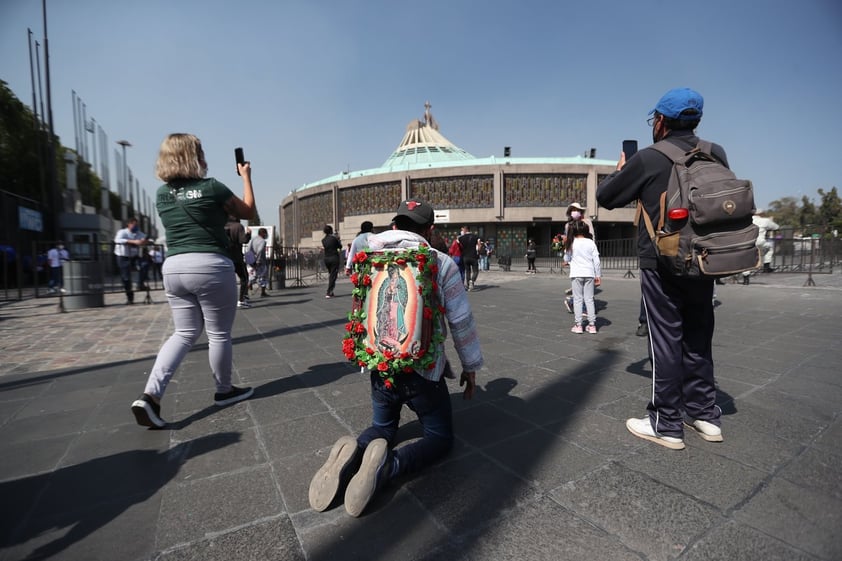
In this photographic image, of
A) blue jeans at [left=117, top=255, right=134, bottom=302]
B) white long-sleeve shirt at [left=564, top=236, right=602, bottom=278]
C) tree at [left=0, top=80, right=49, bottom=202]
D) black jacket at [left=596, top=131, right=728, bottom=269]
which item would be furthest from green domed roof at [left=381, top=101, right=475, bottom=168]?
black jacket at [left=596, top=131, right=728, bottom=269]

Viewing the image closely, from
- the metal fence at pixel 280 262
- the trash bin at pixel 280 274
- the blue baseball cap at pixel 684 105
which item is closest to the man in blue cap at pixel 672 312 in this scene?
the blue baseball cap at pixel 684 105

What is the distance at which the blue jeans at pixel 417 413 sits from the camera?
78.4 inches

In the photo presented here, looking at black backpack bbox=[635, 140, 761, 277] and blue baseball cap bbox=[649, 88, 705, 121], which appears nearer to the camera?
black backpack bbox=[635, 140, 761, 277]

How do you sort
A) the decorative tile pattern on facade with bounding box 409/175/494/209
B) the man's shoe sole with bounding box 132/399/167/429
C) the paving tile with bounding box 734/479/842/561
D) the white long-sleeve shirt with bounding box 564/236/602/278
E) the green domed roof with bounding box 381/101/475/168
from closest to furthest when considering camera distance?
1. the paving tile with bounding box 734/479/842/561
2. the man's shoe sole with bounding box 132/399/167/429
3. the white long-sleeve shirt with bounding box 564/236/602/278
4. the decorative tile pattern on facade with bounding box 409/175/494/209
5. the green domed roof with bounding box 381/101/475/168

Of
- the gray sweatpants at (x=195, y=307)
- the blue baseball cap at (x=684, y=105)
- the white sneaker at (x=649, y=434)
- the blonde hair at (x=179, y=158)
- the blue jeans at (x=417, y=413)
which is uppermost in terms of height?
the blue baseball cap at (x=684, y=105)

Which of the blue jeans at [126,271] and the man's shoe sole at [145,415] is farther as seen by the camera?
the blue jeans at [126,271]

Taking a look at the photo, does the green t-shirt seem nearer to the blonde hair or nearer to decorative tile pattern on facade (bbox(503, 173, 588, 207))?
the blonde hair

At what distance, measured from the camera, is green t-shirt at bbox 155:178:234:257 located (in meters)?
2.72

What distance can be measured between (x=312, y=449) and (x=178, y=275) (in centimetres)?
147

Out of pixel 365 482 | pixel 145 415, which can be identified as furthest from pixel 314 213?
pixel 365 482

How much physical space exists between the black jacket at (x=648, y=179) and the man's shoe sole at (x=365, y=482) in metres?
Answer: 1.77

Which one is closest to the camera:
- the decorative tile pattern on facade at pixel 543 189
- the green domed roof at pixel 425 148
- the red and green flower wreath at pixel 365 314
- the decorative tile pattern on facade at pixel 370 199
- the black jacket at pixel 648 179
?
the red and green flower wreath at pixel 365 314

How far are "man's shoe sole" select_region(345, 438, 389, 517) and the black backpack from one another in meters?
1.77

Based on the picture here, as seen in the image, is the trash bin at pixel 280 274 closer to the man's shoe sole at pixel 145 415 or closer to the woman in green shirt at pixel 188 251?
the woman in green shirt at pixel 188 251
